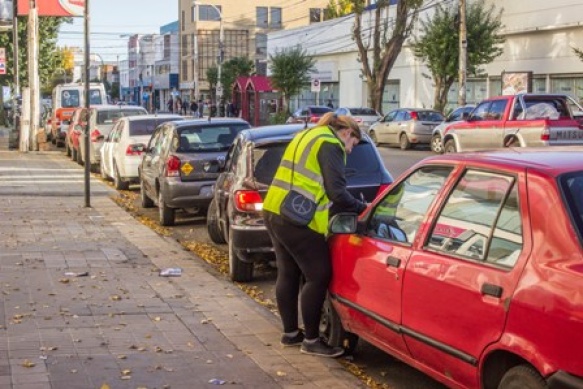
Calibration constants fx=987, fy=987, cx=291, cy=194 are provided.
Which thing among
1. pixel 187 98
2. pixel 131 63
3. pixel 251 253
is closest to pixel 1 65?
pixel 251 253

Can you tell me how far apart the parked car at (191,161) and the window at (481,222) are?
8.43m

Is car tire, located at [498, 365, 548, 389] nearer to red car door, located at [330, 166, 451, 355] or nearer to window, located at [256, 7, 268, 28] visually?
red car door, located at [330, 166, 451, 355]

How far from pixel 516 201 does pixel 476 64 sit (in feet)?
122

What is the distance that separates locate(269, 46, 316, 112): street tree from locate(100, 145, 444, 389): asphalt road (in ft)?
130

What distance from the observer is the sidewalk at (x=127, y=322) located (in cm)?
624

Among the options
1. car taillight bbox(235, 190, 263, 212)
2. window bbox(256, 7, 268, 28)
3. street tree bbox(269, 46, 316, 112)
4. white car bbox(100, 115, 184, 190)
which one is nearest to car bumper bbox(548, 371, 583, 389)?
car taillight bbox(235, 190, 263, 212)

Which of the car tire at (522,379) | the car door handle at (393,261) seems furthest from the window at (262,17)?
the car tire at (522,379)

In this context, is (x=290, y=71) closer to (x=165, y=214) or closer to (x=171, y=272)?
(x=165, y=214)

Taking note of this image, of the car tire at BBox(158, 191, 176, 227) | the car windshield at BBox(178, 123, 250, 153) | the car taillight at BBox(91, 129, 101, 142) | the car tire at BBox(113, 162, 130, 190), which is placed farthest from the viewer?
the car taillight at BBox(91, 129, 101, 142)

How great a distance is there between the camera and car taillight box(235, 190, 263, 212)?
32.3ft

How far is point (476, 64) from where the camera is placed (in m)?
41.1

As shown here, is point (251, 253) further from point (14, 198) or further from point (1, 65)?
point (1, 65)

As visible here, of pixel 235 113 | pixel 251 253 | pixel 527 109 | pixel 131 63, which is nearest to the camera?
pixel 251 253

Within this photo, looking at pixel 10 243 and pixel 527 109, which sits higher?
pixel 527 109
